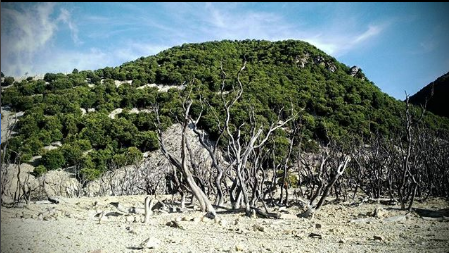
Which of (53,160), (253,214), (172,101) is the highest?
(172,101)

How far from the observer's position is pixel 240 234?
6.85 m

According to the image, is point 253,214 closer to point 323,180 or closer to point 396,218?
point 323,180

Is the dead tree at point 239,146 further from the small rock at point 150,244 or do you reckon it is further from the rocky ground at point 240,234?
the small rock at point 150,244

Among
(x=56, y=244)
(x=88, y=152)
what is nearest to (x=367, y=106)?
(x=88, y=152)

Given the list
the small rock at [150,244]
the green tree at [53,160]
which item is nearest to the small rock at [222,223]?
the small rock at [150,244]

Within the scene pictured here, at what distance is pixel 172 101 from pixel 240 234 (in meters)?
37.6

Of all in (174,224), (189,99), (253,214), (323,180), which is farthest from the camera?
(189,99)

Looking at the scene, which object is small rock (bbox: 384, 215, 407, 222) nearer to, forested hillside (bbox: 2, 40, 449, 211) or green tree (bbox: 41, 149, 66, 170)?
forested hillside (bbox: 2, 40, 449, 211)

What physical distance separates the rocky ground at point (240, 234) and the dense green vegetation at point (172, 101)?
625 inches

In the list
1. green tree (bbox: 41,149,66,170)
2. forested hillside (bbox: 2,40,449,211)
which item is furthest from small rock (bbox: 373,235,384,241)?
green tree (bbox: 41,149,66,170)

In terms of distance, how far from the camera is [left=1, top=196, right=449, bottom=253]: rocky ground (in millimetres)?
5645

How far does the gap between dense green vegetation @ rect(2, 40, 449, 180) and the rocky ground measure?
52.0 ft

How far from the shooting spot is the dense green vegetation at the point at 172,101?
110 ft

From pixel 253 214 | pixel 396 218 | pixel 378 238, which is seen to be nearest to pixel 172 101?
pixel 253 214
